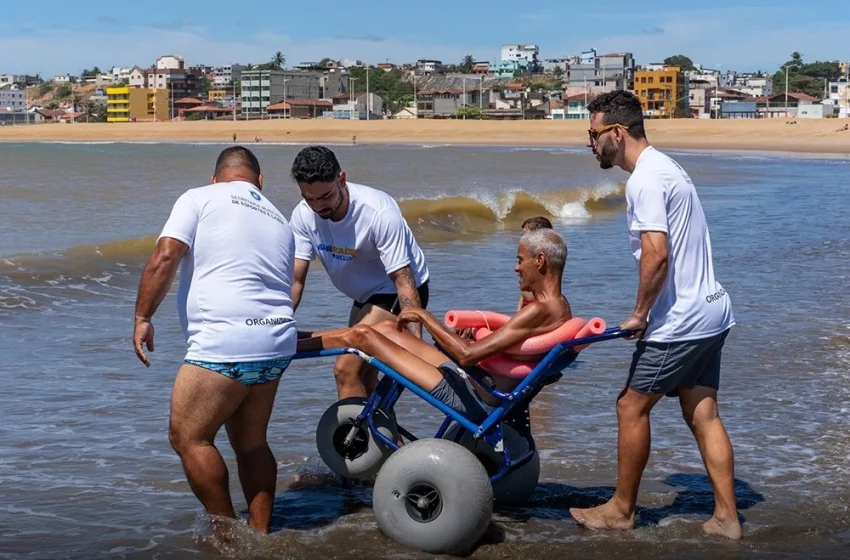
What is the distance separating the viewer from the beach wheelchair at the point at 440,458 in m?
4.48

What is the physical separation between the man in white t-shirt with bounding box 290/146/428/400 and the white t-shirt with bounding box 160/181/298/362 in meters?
0.67

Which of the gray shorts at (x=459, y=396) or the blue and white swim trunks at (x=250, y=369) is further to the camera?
the gray shorts at (x=459, y=396)

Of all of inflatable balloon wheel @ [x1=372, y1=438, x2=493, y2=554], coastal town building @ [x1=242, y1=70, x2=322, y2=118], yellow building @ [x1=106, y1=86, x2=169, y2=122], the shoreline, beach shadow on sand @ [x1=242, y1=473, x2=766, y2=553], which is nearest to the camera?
inflatable balloon wheel @ [x1=372, y1=438, x2=493, y2=554]

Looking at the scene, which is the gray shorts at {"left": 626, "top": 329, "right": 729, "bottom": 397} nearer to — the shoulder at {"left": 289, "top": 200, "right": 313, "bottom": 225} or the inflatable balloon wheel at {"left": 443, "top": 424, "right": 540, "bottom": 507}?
the inflatable balloon wheel at {"left": 443, "top": 424, "right": 540, "bottom": 507}

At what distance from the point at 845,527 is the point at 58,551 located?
3.29 m

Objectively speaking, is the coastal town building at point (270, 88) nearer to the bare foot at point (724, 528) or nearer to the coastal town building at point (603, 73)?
the coastal town building at point (603, 73)

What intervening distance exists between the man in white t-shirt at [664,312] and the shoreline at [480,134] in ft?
170

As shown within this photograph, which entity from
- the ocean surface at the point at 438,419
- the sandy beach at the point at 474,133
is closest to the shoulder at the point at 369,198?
the ocean surface at the point at 438,419

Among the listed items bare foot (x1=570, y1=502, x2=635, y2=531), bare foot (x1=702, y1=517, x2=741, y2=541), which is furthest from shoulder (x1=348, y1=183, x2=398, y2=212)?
bare foot (x1=702, y1=517, x2=741, y2=541)

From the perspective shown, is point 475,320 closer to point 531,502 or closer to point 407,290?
point 407,290

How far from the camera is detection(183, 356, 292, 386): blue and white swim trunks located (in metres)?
4.32

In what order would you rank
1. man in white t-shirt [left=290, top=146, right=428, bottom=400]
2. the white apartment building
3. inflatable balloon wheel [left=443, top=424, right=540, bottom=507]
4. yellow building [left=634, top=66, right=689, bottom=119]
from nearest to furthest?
inflatable balloon wheel [left=443, top=424, right=540, bottom=507]
man in white t-shirt [left=290, top=146, right=428, bottom=400]
the white apartment building
yellow building [left=634, top=66, right=689, bottom=119]

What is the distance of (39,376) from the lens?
7750mm

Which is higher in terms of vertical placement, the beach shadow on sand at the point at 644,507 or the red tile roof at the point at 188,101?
the red tile roof at the point at 188,101
